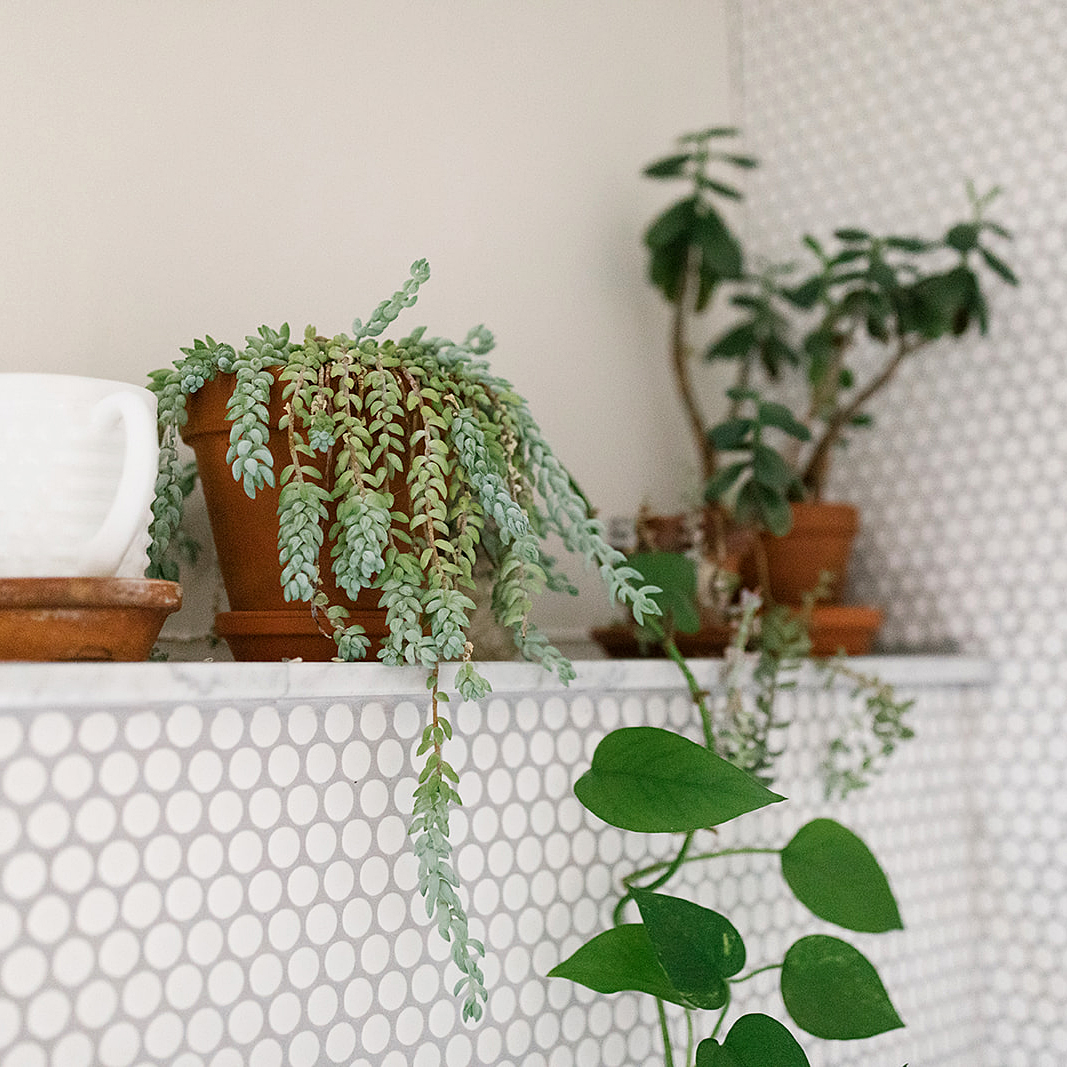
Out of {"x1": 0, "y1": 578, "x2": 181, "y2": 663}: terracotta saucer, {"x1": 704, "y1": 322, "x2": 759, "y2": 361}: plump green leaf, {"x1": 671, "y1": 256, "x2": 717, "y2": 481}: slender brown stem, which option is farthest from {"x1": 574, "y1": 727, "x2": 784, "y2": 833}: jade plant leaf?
{"x1": 704, "y1": 322, "x2": 759, "y2": 361}: plump green leaf

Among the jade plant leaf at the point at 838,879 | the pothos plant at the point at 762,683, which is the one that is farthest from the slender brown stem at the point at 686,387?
the jade plant leaf at the point at 838,879

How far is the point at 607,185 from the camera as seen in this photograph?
53.6 inches

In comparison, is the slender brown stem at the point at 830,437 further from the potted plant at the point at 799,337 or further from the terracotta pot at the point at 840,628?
the terracotta pot at the point at 840,628

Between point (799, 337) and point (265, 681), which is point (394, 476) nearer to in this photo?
point (265, 681)

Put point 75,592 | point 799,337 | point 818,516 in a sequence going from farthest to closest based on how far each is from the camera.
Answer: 1. point 799,337
2. point 818,516
3. point 75,592

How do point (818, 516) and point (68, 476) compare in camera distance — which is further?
point (818, 516)

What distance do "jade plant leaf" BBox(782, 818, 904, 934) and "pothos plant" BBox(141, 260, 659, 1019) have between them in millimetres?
285

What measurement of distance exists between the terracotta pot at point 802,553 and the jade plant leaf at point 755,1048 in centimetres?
56

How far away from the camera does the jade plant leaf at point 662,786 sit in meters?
0.72

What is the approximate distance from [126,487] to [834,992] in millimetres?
647

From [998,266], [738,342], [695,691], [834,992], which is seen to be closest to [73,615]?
[695,691]

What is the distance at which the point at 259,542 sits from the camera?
76cm

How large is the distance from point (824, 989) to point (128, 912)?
53 centimetres

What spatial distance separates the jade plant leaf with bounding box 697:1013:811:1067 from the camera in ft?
2.47
